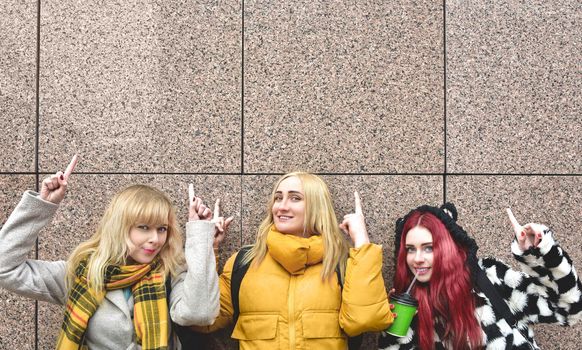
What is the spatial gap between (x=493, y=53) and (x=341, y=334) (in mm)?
2373

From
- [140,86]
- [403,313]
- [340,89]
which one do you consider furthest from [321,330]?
[140,86]

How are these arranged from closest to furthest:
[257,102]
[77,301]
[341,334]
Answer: [77,301] → [341,334] → [257,102]

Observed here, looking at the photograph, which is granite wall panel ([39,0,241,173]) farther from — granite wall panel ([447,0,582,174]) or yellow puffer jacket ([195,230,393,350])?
granite wall panel ([447,0,582,174])

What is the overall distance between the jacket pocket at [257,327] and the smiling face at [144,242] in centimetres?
70

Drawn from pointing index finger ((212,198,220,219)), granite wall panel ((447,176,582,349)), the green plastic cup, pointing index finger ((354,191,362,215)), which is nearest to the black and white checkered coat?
the green plastic cup

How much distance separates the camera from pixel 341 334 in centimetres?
333

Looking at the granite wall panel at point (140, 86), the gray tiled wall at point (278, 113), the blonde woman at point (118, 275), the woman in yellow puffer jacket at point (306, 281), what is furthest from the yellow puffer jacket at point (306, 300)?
the granite wall panel at point (140, 86)

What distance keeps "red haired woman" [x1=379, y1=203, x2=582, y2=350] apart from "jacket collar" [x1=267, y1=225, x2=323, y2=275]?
0.57 m

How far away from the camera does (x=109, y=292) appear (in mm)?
3146

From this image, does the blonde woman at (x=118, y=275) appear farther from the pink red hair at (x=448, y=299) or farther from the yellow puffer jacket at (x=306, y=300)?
the pink red hair at (x=448, y=299)

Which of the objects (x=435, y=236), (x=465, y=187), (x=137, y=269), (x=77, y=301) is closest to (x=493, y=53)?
(x=465, y=187)

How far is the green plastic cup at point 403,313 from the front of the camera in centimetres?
323

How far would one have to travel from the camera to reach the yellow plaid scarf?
3.05 m

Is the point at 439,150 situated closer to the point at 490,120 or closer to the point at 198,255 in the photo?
the point at 490,120
